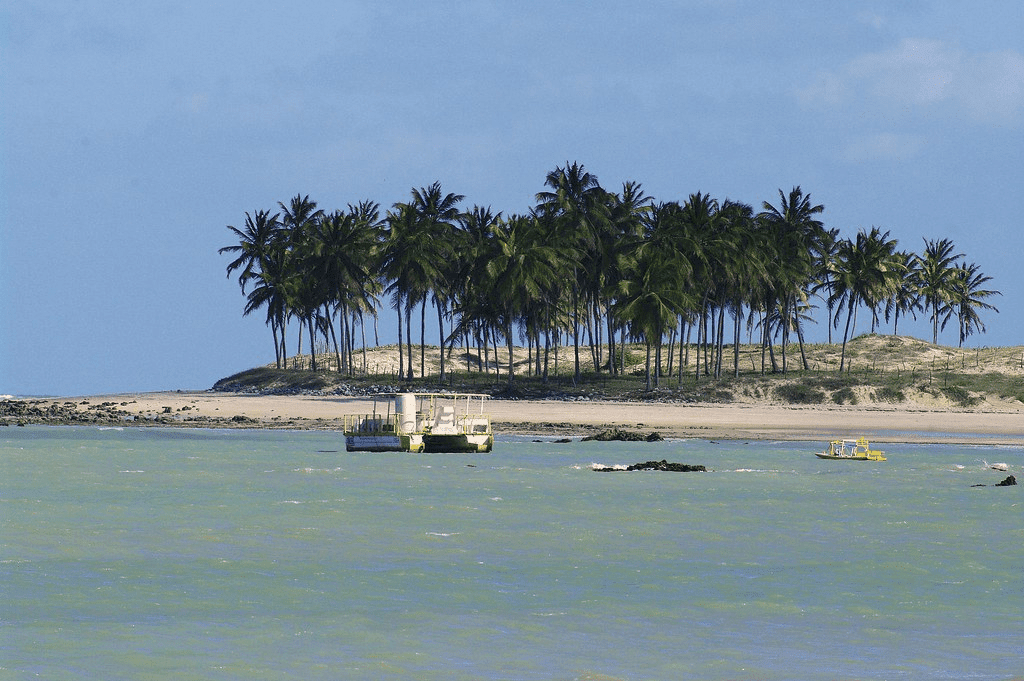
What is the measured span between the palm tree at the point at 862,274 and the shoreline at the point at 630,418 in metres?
24.3

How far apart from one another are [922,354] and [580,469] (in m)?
64.4

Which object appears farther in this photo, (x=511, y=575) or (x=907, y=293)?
(x=907, y=293)

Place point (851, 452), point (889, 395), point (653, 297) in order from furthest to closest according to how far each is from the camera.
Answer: point (653, 297), point (889, 395), point (851, 452)

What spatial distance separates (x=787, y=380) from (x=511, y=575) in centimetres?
6109

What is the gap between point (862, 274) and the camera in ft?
319

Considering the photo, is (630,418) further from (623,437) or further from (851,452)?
(851,452)

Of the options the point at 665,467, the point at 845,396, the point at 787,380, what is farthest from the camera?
the point at 787,380

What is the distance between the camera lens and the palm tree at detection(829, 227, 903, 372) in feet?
319

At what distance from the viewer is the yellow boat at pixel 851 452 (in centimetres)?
4815

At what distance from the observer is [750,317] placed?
96.6 metres

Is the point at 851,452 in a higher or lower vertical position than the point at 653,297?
lower

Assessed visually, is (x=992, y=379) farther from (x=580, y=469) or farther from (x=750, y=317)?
(x=580, y=469)

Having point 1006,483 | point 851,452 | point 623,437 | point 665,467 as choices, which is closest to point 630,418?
point 623,437

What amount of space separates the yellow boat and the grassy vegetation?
975 inches
